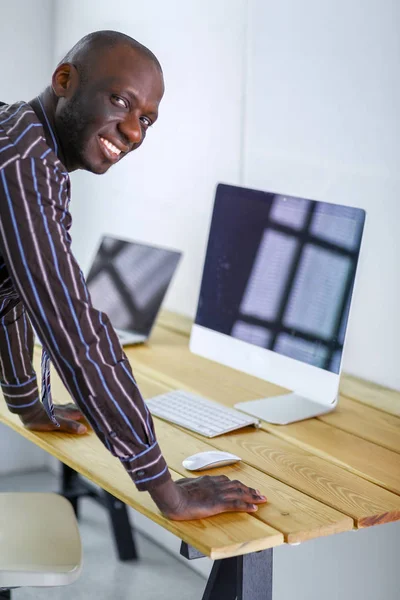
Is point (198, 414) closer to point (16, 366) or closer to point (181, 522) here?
point (16, 366)

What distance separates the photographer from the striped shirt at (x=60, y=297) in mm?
1396

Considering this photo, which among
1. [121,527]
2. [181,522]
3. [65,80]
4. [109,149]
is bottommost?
[121,527]

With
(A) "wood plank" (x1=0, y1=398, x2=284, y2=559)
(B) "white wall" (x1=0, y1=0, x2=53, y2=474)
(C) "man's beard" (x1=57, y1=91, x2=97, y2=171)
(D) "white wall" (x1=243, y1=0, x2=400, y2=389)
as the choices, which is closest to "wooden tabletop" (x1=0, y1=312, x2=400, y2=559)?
(A) "wood plank" (x1=0, y1=398, x2=284, y2=559)

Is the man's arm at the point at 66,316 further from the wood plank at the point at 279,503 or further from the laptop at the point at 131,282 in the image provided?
the laptop at the point at 131,282

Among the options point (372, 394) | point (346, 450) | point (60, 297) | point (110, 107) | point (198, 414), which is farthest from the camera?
point (372, 394)

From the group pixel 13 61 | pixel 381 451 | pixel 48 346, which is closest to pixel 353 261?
pixel 381 451

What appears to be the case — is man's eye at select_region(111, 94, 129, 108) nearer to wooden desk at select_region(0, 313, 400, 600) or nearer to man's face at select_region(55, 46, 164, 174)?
man's face at select_region(55, 46, 164, 174)

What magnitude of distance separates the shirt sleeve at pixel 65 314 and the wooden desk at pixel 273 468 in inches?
7.7

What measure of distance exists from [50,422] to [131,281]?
99 cm

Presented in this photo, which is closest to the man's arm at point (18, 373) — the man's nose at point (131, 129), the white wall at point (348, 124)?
the man's nose at point (131, 129)

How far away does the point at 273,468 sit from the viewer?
1.84 metres

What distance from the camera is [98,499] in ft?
10.4

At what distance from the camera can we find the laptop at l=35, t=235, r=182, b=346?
284cm

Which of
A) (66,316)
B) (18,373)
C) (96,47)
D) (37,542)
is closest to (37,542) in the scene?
(37,542)
